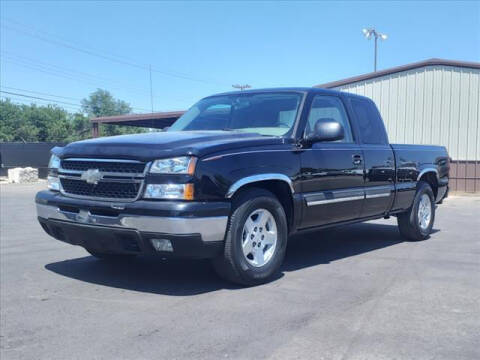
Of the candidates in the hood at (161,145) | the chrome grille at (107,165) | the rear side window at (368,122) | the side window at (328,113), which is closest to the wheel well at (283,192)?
the hood at (161,145)

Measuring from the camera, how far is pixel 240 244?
4676mm

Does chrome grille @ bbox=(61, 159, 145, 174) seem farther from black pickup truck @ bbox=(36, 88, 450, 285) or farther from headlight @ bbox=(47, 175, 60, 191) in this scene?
headlight @ bbox=(47, 175, 60, 191)

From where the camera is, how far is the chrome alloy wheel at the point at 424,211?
7.90 metres

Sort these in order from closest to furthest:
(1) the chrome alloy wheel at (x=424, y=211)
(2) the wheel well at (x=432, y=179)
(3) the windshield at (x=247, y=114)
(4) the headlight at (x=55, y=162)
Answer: (4) the headlight at (x=55, y=162) → (3) the windshield at (x=247, y=114) → (1) the chrome alloy wheel at (x=424, y=211) → (2) the wheel well at (x=432, y=179)

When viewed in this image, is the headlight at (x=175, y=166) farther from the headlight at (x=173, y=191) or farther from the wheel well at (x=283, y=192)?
the wheel well at (x=283, y=192)

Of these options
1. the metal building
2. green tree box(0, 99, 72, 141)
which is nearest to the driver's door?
the metal building

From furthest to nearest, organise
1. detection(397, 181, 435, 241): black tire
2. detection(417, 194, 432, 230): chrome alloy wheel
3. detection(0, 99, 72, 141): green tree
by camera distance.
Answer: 1. detection(0, 99, 72, 141): green tree
2. detection(417, 194, 432, 230): chrome alloy wheel
3. detection(397, 181, 435, 241): black tire

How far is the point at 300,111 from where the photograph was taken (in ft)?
18.6

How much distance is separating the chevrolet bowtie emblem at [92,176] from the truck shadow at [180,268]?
3.43 ft

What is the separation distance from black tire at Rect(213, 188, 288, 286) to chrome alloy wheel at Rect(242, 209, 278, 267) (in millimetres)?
36

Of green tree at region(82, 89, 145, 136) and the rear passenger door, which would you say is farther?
green tree at region(82, 89, 145, 136)

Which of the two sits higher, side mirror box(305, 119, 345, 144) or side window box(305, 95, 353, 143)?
side window box(305, 95, 353, 143)

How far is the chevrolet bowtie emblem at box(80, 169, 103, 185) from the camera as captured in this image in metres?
4.68

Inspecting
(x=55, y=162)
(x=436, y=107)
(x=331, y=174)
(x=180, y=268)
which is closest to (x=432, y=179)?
(x=331, y=174)
